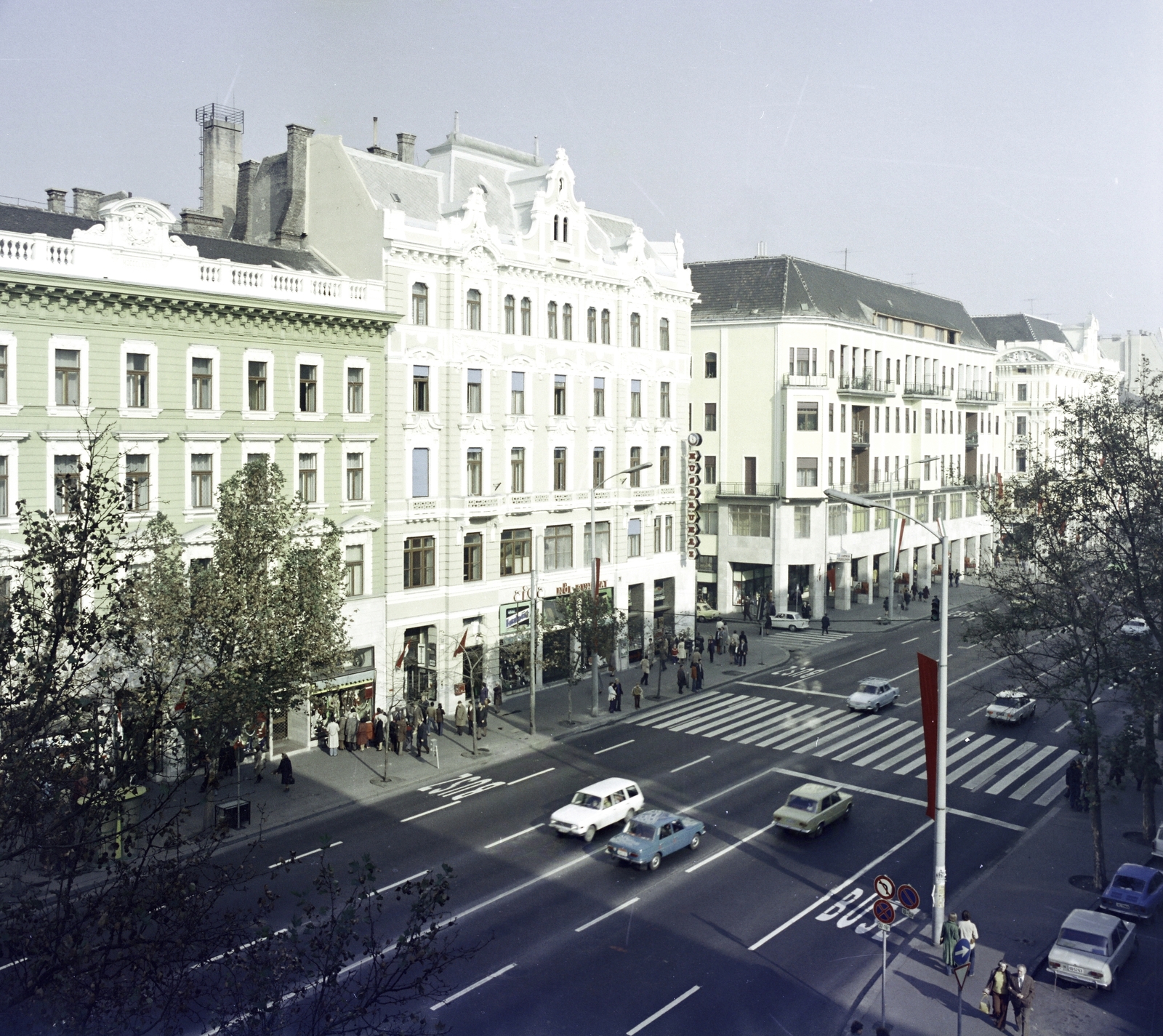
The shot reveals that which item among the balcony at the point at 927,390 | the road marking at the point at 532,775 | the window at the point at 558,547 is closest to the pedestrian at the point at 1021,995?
the road marking at the point at 532,775

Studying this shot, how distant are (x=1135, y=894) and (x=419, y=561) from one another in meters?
28.1

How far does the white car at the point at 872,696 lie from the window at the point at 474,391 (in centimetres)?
2022

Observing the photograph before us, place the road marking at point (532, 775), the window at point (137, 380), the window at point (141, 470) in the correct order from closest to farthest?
the window at point (141, 470), the window at point (137, 380), the road marking at point (532, 775)

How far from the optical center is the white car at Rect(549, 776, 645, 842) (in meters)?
29.3

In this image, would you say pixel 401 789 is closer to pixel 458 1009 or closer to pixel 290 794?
pixel 290 794

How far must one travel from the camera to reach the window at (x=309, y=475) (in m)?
39.4

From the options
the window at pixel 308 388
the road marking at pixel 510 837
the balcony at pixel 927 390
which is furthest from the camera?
the balcony at pixel 927 390

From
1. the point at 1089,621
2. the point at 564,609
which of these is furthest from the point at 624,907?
the point at 564,609

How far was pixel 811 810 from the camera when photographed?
98.0 ft

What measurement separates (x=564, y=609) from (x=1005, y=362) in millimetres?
79838

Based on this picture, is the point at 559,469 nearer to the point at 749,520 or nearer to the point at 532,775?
the point at 532,775

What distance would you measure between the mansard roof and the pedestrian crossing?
106ft

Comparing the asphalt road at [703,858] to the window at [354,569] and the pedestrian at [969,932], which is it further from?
the window at [354,569]

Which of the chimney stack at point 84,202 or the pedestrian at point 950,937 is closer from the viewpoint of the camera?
the pedestrian at point 950,937
